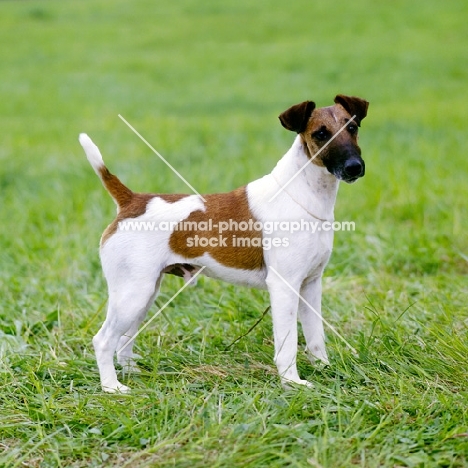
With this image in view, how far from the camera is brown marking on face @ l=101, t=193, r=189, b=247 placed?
4.39 m

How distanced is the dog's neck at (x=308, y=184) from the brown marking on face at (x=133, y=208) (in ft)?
2.20

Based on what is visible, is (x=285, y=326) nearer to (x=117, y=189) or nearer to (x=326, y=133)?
(x=326, y=133)

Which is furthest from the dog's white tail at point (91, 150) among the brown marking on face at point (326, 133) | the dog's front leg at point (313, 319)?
the dog's front leg at point (313, 319)

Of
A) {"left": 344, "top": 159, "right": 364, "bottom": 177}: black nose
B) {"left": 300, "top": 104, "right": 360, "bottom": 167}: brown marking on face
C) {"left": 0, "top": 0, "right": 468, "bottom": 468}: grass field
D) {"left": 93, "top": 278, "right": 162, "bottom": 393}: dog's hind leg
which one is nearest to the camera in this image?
{"left": 0, "top": 0, "right": 468, "bottom": 468}: grass field

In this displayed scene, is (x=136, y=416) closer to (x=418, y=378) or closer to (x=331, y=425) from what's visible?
(x=331, y=425)

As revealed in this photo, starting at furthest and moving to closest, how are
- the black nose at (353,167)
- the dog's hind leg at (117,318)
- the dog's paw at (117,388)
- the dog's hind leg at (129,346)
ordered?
the dog's hind leg at (129,346)
the dog's hind leg at (117,318)
the dog's paw at (117,388)
the black nose at (353,167)

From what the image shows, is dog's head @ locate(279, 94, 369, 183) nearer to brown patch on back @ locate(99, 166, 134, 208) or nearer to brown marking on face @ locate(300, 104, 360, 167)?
brown marking on face @ locate(300, 104, 360, 167)

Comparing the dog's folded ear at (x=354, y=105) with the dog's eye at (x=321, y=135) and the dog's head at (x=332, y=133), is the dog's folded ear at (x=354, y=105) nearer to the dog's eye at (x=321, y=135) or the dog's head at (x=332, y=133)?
the dog's head at (x=332, y=133)

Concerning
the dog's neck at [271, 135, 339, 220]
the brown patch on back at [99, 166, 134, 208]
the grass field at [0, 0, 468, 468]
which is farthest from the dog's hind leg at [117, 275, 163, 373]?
the dog's neck at [271, 135, 339, 220]

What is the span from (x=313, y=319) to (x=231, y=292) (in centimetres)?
125

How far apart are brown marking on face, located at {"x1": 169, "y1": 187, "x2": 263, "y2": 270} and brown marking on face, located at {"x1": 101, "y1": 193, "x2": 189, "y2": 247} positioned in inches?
9.1

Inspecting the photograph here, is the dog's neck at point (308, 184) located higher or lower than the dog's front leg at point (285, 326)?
higher

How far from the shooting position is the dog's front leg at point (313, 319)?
4.49m

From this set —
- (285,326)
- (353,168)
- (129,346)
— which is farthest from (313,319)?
(129,346)
